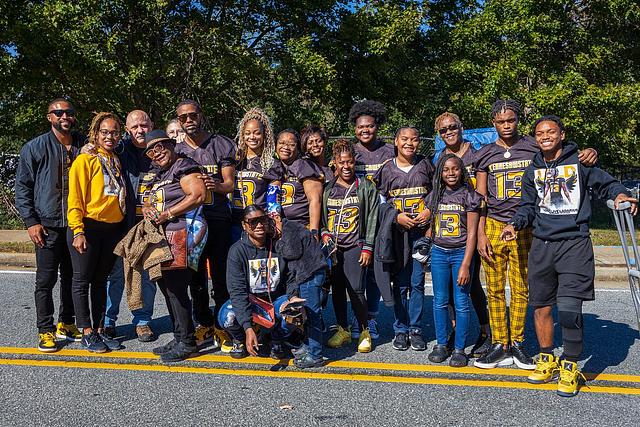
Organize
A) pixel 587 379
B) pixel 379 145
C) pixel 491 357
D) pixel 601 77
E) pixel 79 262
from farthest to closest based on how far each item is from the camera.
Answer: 1. pixel 601 77
2. pixel 379 145
3. pixel 79 262
4. pixel 491 357
5. pixel 587 379

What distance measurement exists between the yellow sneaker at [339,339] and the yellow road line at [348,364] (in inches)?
15.5

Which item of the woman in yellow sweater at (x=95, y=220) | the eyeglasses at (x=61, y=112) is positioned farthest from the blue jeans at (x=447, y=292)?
the eyeglasses at (x=61, y=112)

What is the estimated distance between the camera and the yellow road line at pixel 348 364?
4.49 meters

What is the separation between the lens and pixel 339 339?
529 centimetres

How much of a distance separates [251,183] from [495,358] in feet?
7.92

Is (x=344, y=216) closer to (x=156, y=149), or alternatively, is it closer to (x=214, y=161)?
(x=214, y=161)

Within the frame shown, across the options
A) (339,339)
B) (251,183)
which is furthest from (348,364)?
(251,183)

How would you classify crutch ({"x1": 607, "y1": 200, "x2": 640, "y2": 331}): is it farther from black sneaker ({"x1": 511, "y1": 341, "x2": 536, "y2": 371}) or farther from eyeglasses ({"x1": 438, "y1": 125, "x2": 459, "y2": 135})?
eyeglasses ({"x1": 438, "y1": 125, "x2": 459, "y2": 135})

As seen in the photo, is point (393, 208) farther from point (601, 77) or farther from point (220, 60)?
point (601, 77)

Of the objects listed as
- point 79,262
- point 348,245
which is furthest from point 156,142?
point 348,245

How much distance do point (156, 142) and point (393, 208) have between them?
1.95 meters

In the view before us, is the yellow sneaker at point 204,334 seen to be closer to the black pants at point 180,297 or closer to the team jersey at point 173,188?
the black pants at point 180,297

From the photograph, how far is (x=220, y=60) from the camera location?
1230 centimetres

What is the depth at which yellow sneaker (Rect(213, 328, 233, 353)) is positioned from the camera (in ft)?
17.0
